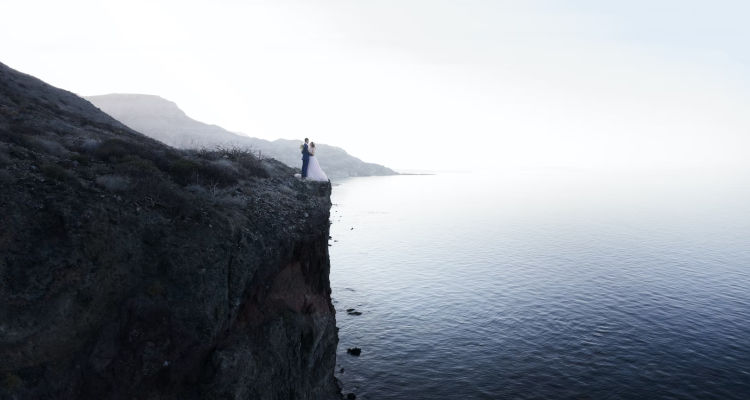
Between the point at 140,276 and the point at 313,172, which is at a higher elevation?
the point at 313,172

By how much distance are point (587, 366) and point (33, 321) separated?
1834 inches

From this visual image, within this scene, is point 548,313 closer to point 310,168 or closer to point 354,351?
point 354,351

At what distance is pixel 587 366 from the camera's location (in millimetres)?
42375

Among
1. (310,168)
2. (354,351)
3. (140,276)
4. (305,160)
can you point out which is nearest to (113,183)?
(140,276)

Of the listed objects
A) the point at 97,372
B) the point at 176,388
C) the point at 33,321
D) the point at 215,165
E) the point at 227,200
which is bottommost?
the point at 176,388

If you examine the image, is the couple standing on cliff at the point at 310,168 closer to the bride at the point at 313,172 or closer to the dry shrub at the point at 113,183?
the bride at the point at 313,172

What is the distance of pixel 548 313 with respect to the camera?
58.1m

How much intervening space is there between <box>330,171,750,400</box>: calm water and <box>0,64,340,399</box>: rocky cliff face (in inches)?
841

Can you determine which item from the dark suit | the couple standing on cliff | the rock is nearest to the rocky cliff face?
the dark suit

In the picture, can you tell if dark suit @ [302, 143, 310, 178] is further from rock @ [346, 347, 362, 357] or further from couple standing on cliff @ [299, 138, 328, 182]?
rock @ [346, 347, 362, 357]

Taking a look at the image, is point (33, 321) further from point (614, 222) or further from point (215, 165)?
point (614, 222)

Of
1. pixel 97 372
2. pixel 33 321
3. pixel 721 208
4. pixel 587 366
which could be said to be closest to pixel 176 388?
pixel 97 372

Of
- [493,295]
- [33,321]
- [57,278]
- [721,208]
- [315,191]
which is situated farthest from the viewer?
A: [721,208]

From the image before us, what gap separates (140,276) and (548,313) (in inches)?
2181
